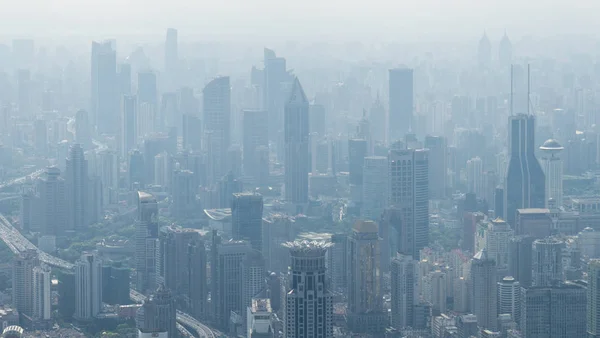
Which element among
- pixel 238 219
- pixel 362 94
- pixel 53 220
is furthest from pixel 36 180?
pixel 362 94

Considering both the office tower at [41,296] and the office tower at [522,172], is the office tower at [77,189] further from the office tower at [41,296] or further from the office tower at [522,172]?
the office tower at [522,172]

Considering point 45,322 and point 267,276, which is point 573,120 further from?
point 45,322

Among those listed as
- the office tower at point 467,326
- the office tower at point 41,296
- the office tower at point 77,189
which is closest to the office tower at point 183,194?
the office tower at point 77,189

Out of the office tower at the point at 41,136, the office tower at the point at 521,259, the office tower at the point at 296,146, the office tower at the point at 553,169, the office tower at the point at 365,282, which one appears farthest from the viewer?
the office tower at the point at 41,136

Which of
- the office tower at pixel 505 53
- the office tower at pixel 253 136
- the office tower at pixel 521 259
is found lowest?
the office tower at pixel 521 259

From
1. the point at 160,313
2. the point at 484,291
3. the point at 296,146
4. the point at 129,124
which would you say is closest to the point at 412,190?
the point at 484,291

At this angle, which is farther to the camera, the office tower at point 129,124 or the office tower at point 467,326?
the office tower at point 129,124

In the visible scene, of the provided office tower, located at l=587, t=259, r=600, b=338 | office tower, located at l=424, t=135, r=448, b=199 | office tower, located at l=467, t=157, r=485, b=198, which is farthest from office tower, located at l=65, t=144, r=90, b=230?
office tower, located at l=587, t=259, r=600, b=338
